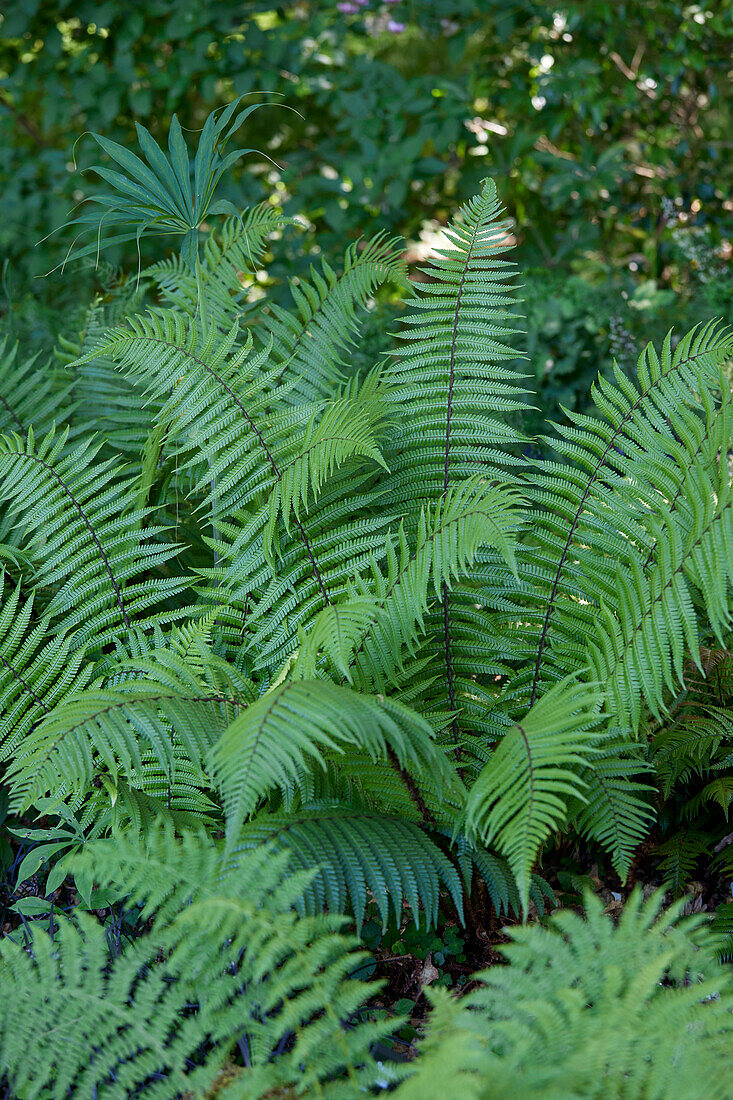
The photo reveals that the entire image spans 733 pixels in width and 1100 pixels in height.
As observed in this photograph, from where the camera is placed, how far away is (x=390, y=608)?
1614 mm

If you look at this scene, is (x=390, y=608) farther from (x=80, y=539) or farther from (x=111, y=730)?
(x=80, y=539)

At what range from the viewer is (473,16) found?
4.07 metres

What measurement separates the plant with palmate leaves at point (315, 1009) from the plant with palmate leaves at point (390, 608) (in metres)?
0.18

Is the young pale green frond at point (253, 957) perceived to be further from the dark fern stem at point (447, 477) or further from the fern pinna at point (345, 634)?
the dark fern stem at point (447, 477)

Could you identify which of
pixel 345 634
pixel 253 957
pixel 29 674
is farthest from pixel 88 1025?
pixel 29 674

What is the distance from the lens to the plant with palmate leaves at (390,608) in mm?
1480

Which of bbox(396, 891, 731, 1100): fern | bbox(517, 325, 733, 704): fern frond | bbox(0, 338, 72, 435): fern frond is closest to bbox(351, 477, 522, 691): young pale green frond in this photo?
bbox(517, 325, 733, 704): fern frond

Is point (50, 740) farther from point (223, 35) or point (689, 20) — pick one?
point (689, 20)

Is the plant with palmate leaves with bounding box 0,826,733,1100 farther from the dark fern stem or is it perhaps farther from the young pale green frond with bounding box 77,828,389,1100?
the dark fern stem

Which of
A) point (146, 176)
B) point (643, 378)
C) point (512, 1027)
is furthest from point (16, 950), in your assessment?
point (643, 378)

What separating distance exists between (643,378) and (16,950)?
1659mm

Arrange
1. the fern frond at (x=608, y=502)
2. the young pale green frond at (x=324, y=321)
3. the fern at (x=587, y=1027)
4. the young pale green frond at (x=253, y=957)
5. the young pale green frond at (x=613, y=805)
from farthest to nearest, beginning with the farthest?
1. the young pale green frond at (x=324, y=321)
2. the fern frond at (x=608, y=502)
3. the young pale green frond at (x=613, y=805)
4. the young pale green frond at (x=253, y=957)
5. the fern at (x=587, y=1027)

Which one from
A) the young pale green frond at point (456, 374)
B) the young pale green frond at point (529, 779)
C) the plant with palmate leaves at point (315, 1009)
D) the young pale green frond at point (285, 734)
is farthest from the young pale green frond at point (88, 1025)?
the young pale green frond at point (456, 374)

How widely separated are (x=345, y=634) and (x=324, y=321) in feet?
3.69
